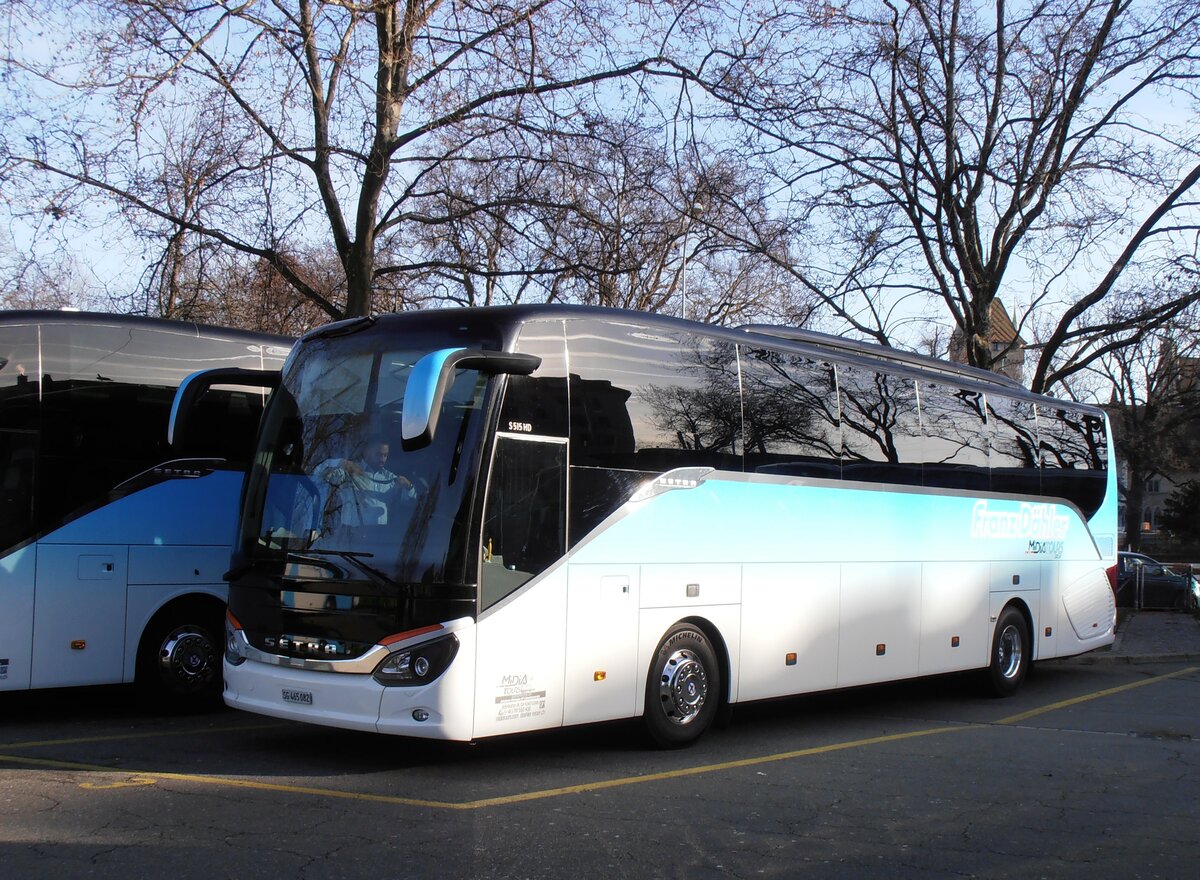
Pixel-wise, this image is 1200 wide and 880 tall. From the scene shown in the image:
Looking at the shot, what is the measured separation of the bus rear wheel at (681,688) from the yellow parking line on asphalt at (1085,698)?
394 cm

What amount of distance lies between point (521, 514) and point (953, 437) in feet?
21.7

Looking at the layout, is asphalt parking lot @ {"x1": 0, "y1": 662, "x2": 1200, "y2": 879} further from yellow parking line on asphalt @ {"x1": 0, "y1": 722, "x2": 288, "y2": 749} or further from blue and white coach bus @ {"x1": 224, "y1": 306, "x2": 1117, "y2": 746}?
blue and white coach bus @ {"x1": 224, "y1": 306, "x2": 1117, "y2": 746}

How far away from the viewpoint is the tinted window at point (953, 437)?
1264 cm

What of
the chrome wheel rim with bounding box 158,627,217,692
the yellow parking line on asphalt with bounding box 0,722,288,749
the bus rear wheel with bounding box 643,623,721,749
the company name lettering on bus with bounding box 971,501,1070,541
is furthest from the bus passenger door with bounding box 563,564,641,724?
the company name lettering on bus with bounding box 971,501,1070,541

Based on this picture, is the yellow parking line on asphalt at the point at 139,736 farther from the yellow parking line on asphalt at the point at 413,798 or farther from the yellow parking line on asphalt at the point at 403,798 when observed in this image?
the yellow parking line on asphalt at the point at 403,798

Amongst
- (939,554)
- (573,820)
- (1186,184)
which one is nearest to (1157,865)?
(573,820)

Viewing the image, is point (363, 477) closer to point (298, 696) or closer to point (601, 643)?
point (298, 696)

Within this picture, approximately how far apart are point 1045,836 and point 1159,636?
16.6 meters

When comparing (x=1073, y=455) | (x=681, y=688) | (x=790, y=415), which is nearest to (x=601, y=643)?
(x=681, y=688)

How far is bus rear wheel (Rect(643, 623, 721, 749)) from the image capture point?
30.2 feet

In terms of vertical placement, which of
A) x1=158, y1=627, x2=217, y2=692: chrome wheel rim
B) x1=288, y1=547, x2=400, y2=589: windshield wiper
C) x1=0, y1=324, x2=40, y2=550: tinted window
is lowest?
x1=158, y1=627, x2=217, y2=692: chrome wheel rim

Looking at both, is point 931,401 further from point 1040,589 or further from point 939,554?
point 1040,589

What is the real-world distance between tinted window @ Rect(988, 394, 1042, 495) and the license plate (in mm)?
8744

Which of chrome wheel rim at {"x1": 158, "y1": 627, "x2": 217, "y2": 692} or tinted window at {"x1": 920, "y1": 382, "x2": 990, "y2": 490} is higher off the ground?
tinted window at {"x1": 920, "y1": 382, "x2": 990, "y2": 490}
